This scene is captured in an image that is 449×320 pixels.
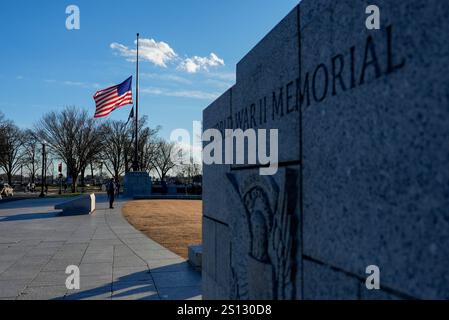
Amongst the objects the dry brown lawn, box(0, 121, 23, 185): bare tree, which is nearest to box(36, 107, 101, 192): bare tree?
box(0, 121, 23, 185): bare tree

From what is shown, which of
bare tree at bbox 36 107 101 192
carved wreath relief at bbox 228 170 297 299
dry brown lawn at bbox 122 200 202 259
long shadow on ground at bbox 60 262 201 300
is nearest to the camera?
carved wreath relief at bbox 228 170 297 299

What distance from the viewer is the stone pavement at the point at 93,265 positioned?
6.05 metres

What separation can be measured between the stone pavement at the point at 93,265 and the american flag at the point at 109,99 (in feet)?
25.7

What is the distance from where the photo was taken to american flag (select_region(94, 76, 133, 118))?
20.3m

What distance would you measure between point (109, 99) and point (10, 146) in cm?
3473

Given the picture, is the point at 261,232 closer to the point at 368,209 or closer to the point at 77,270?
the point at 368,209

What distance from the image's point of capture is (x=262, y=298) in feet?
10.1

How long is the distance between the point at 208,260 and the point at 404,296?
3.68 metres

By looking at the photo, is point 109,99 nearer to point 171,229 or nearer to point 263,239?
point 171,229

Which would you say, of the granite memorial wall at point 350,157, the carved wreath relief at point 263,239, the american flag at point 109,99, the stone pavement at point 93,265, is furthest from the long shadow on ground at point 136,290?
A: the american flag at point 109,99

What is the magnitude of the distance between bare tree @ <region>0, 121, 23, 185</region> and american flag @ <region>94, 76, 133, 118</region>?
30.9m

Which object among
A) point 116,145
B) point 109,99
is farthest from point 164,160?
point 109,99

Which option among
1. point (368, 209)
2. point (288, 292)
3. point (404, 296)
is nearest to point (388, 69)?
point (368, 209)

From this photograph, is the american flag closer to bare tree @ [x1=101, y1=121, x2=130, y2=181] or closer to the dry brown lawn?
the dry brown lawn
